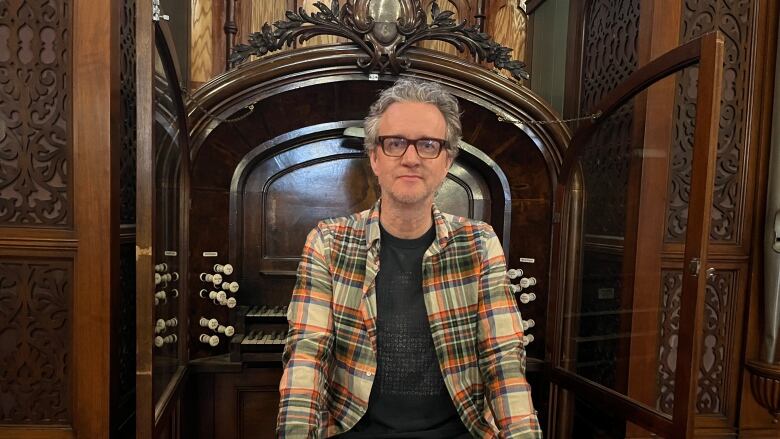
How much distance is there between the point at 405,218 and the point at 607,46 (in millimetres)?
1393

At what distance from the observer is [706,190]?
4.04ft

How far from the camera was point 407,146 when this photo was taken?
44.7 inches

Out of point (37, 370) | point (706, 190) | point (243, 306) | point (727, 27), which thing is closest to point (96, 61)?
point (37, 370)

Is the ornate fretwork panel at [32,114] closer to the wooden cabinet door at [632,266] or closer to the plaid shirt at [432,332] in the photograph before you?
the plaid shirt at [432,332]

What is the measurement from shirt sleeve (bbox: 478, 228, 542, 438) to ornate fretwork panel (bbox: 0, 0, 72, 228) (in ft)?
4.30

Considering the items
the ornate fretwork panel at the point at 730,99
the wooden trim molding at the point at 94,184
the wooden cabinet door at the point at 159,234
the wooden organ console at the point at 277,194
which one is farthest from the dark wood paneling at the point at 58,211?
the ornate fretwork panel at the point at 730,99

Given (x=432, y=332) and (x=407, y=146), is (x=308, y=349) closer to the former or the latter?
(x=432, y=332)

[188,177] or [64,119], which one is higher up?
[64,119]

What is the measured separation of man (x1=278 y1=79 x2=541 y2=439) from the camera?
113 centimetres

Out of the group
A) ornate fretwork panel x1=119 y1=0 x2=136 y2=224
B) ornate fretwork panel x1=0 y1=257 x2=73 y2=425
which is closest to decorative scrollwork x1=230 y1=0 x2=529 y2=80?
ornate fretwork panel x1=119 y1=0 x2=136 y2=224

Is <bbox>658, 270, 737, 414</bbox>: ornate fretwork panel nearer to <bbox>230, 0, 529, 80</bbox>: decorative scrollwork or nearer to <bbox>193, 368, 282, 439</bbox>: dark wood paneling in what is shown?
<bbox>230, 0, 529, 80</bbox>: decorative scrollwork

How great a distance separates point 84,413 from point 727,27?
273 centimetres

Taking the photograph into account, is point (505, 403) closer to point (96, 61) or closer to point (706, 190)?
point (706, 190)

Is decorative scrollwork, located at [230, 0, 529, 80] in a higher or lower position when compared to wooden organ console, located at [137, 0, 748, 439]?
higher
